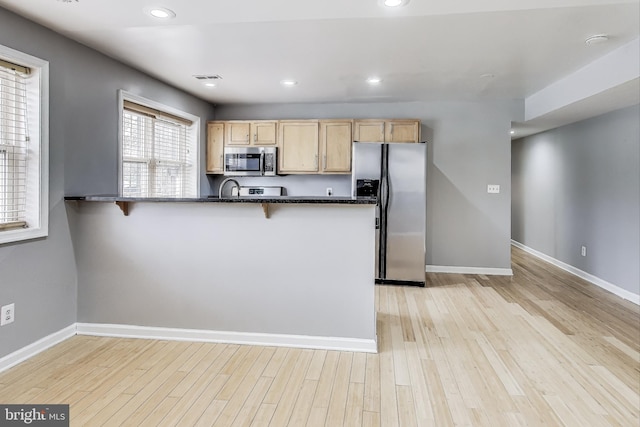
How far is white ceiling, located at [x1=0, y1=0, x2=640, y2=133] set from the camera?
2.47m

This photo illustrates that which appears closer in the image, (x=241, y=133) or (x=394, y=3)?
(x=394, y=3)

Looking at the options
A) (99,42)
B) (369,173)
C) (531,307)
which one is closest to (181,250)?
(99,42)

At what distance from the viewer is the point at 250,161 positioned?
5.34 m

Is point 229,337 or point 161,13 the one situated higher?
point 161,13

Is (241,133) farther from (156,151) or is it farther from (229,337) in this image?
(229,337)

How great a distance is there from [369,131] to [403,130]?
442 mm

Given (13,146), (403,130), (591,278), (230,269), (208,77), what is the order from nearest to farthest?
(13,146) → (230,269) → (208,77) → (591,278) → (403,130)

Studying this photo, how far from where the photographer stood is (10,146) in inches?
102

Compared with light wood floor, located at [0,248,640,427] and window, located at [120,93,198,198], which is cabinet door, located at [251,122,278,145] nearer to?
window, located at [120,93,198,198]

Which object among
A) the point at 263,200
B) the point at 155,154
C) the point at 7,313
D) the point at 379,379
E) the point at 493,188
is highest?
the point at 155,154

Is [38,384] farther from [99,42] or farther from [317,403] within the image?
[99,42]

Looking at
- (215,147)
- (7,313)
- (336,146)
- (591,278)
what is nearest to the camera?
(7,313)

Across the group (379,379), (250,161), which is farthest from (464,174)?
(379,379)

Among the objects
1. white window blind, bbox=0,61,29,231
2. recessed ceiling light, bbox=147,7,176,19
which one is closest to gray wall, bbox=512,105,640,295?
recessed ceiling light, bbox=147,7,176,19
